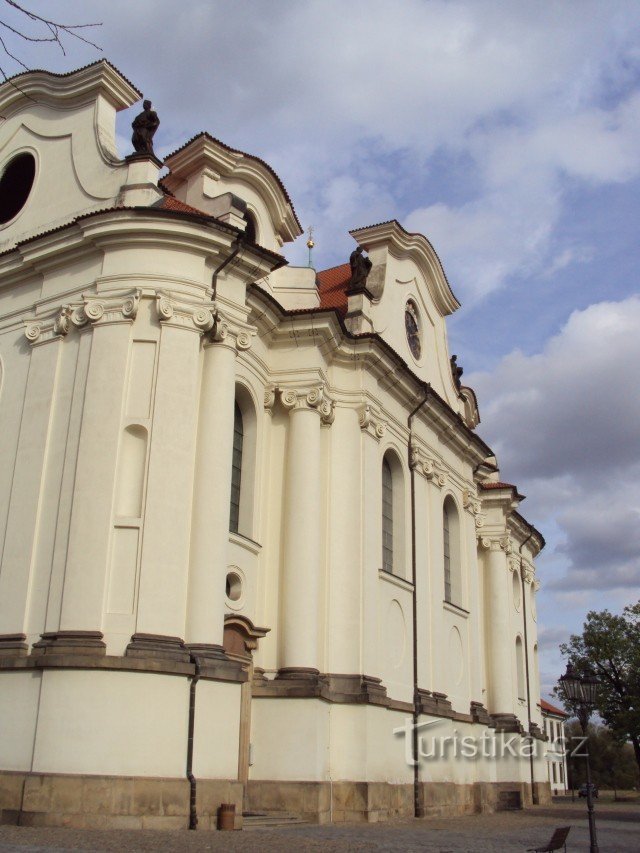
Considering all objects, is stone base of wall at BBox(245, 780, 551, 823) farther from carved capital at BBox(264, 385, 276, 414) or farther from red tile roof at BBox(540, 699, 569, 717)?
red tile roof at BBox(540, 699, 569, 717)

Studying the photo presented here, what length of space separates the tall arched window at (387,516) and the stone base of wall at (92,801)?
30.8ft

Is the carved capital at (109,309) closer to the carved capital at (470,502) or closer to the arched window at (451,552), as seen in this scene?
the arched window at (451,552)

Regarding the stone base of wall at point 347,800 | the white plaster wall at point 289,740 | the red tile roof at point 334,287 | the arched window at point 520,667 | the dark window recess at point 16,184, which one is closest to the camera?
the stone base of wall at point 347,800

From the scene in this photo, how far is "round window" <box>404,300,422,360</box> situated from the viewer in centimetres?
2594

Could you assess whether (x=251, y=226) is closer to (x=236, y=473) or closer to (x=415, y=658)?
(x=236, y=473)

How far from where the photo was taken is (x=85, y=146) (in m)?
18.9

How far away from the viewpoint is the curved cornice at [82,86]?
1886 cm

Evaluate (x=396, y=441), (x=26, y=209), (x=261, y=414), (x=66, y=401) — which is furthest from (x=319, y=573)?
(x=26, y=209)

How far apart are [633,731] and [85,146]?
27.5 metres

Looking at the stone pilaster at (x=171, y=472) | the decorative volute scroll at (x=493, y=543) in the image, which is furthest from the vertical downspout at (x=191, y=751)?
the decorative volute scroll at (x=493, y=543)

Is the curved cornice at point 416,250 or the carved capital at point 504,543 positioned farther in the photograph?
the carved capital at point 504,543

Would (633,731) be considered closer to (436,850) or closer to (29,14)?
(436,850)

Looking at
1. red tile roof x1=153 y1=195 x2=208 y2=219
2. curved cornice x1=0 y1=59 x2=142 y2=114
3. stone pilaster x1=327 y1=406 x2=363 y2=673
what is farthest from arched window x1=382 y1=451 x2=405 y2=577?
curved cornice x1=0 y1=59 x2=142 y2=114

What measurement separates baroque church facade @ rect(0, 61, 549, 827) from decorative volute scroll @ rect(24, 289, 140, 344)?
0.17ft
